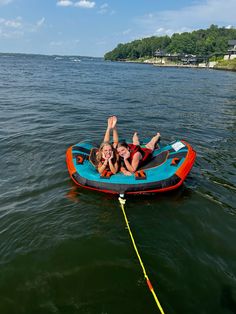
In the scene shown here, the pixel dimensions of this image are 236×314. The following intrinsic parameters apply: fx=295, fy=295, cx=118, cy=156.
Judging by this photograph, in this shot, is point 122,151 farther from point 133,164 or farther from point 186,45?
point 186,45

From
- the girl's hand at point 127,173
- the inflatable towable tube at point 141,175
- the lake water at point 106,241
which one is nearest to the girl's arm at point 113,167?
the inflatable towable tube at point 141,175

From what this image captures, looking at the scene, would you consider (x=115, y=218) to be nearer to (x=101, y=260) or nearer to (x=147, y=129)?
(x=101, y=260)

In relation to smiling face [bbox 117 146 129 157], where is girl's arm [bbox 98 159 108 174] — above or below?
below

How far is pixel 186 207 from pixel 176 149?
165 cm

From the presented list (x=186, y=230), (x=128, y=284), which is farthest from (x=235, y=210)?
(x=128, y=284)

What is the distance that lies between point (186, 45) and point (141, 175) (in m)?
120

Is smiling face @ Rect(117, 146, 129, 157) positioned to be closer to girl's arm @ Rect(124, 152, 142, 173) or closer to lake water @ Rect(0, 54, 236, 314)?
girl's arm @ Rect(124, 152, 142, 173)

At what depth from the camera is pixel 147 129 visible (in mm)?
12117

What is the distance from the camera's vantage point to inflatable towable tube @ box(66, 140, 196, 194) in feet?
19.9

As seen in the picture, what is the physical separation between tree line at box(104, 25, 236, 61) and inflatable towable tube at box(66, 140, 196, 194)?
96838mm

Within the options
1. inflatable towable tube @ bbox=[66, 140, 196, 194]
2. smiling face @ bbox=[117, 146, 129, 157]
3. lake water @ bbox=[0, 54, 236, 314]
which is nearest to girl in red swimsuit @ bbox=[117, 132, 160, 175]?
smiling face @ bbox=[117, 146, 129, 157]

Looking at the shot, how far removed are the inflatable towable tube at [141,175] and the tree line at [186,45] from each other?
318 ft

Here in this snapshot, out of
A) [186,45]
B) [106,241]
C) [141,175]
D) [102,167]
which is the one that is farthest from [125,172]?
[186,45]

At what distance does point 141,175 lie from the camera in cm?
622
